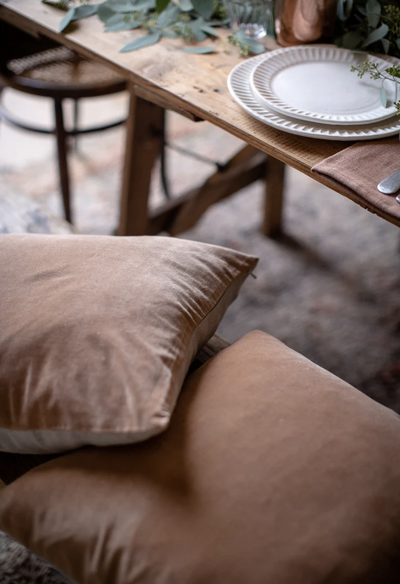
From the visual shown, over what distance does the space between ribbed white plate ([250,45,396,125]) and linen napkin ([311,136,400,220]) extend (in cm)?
6

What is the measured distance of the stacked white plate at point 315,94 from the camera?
2.77 feet

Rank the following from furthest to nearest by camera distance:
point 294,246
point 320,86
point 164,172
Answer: point 164,172 → point 294,246 → point 320,86

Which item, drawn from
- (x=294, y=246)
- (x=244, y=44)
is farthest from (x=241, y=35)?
(x=294, y=246)

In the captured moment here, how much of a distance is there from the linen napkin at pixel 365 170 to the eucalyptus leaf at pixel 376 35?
0.90ft

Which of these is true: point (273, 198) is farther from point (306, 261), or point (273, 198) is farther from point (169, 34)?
point (169, 34)

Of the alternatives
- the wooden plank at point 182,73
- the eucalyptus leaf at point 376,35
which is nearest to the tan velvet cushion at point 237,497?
the wooden plank at point 182,73

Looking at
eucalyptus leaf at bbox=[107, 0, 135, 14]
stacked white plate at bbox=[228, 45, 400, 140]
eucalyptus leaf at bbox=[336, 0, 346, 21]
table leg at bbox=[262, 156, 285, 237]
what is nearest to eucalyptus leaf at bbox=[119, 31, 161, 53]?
eucalyptus leaf at bbox=[107, 0, 135, 14]

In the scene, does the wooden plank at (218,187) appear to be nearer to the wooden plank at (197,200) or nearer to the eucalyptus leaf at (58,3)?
the wooden plank at (197,200)

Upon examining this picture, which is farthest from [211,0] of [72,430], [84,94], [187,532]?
[187,532]

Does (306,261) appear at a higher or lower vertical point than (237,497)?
lower

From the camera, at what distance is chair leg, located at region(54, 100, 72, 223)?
1.60m

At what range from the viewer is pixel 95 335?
26.9 inches

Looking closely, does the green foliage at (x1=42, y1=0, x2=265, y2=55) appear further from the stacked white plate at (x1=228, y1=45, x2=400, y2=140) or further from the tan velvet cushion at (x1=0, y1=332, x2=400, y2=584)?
the tan velvet cushion at (x1=0, y1=332, x2=400, y2=584)

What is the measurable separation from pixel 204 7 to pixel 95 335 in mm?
847
